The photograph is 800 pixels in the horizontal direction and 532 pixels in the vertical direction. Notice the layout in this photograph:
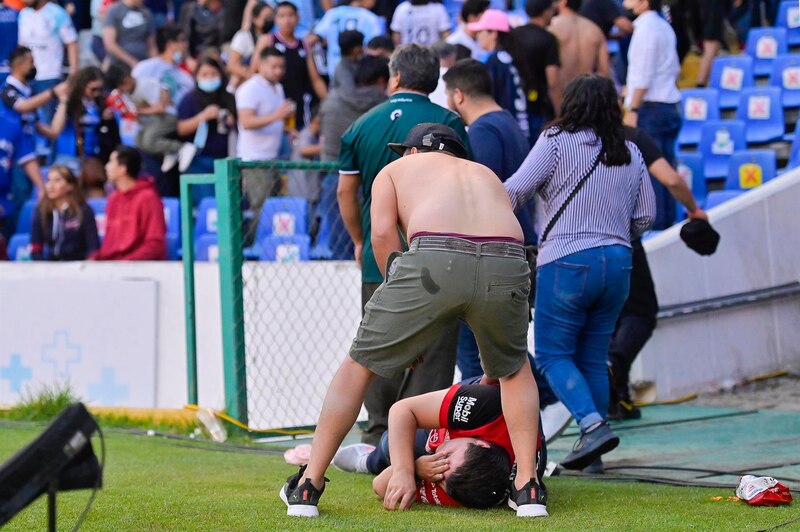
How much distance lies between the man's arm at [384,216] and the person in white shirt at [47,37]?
9.84m

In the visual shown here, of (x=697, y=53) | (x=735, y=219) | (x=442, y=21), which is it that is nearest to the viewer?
(x=735, y=219)

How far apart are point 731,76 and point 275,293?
6719 mm

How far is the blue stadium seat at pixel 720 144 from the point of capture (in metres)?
11.8

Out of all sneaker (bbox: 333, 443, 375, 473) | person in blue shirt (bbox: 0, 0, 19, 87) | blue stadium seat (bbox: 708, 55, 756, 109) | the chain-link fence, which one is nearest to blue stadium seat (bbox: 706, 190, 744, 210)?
blue stadium seat (bbox: 708, 55, 756, 109)

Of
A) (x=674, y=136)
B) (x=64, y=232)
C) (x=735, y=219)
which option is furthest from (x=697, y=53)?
(x=64, y=232)

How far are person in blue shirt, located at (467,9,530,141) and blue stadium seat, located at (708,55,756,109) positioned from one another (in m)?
3.48

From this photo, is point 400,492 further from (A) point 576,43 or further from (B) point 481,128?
(A) point 576,43

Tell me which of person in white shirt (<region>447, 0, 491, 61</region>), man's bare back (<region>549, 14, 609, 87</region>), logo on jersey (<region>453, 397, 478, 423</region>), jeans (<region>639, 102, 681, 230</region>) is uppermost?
person in white shirt (<region>447, 0, 491, 61</region>)

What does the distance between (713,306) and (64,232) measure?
16.6 ft

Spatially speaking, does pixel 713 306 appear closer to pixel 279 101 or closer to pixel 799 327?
pixel 799 327

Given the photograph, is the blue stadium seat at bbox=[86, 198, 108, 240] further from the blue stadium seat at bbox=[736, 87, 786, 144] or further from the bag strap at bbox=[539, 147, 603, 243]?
the blue stadium seat at bbox=[736, 87, 786, 144]

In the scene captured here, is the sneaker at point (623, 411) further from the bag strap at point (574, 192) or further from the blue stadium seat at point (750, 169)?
the blue stadium seat at point (750, 169)

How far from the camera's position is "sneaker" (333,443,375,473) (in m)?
5.77

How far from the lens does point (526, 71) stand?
10.2m
